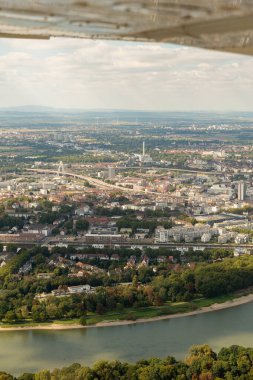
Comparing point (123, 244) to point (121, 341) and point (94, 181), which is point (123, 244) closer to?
point (121, 341)

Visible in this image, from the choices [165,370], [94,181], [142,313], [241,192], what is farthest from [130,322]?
[94,181]

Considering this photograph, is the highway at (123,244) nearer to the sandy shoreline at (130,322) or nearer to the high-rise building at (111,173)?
the sandy shoreline at (130,322)

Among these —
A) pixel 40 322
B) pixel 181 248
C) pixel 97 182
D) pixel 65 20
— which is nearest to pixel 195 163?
pixel 97 182

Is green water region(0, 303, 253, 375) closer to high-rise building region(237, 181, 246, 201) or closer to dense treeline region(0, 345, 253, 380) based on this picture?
dense treeline region(0, 345, 253, 380)

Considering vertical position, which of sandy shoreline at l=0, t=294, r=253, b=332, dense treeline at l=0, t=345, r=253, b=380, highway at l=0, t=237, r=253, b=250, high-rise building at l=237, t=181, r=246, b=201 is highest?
high-rise building at l=237, t=181, r=246, b=201

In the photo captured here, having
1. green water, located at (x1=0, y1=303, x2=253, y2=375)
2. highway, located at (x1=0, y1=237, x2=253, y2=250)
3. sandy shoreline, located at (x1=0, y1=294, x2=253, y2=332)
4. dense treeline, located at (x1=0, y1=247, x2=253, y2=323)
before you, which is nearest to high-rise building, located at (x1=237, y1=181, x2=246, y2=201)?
highway, located at (x1=0, y1=237, x2=253, y2=250)
